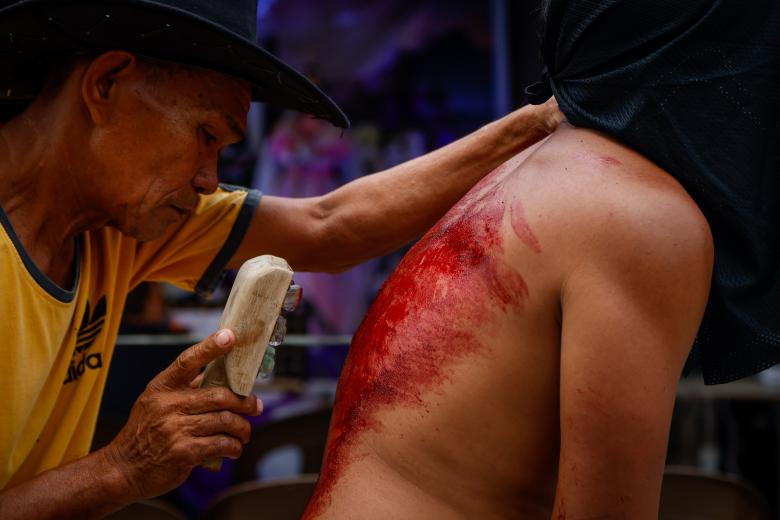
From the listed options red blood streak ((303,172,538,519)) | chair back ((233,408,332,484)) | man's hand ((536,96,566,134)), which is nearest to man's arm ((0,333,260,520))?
red blood streak ((303,172,538,519))

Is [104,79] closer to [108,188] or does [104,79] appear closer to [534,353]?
[108,188]

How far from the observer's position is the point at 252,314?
1.70m

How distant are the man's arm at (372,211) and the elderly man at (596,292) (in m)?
0.64

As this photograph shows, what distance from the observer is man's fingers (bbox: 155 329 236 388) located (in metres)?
1.71

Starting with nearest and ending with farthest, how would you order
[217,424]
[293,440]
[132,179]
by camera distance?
[217,424]
[132,179]
[293,440]

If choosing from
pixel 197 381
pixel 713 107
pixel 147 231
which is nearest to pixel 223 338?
pixel 197 381

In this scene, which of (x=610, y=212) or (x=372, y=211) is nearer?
(x=610, y=212)

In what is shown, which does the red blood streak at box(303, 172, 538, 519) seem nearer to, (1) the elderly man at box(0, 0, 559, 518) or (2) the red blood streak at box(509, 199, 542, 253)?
(2) the red blood streak at box(509, 199, 542, 253)

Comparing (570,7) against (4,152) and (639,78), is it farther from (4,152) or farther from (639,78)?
(4,152)

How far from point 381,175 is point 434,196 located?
19 centimetres

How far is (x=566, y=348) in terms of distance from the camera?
135 cm

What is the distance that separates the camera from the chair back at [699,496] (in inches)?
136

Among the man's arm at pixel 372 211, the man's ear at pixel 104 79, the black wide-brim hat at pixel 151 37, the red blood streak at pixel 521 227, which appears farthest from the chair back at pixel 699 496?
the man's ear at pixel 104 79

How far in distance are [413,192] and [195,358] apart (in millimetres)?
780
